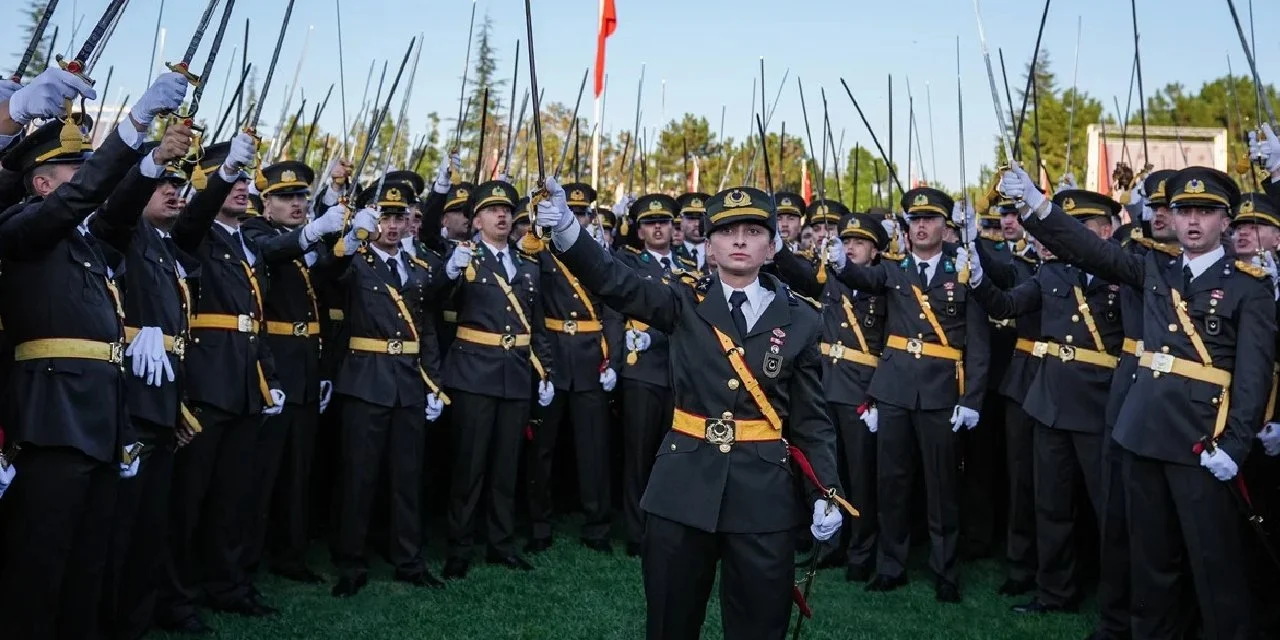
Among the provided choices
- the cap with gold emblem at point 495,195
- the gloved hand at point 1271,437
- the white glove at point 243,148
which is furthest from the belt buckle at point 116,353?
the gloved hand at point 1271,437

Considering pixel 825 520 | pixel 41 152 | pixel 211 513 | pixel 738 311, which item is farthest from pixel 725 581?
pixel 211 513

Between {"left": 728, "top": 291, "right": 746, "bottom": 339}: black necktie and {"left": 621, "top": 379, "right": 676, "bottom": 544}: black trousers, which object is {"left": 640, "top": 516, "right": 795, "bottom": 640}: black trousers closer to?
{"left": 728, "top": 291, "right": 746, "bottom": 339}: black necktie

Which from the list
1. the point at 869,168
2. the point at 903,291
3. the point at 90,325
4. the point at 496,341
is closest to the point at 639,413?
the point at 496,341

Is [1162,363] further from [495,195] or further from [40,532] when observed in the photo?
[40,532]

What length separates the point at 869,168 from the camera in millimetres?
25625

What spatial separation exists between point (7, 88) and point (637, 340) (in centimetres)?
495

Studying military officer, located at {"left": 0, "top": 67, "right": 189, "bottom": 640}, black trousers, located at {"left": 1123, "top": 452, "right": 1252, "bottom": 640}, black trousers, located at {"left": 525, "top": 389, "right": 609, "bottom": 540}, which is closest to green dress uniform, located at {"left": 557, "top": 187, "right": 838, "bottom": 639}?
military officer, located at {"left": 0, "top": 67, "right": 189, "bottom": 640}

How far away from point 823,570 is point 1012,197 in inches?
147

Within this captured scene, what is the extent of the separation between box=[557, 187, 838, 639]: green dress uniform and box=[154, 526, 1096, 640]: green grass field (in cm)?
217

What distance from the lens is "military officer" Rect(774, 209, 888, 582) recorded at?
7.89 m

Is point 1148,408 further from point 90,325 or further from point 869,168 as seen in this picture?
point 869,168

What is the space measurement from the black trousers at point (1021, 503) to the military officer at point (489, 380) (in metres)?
3.49

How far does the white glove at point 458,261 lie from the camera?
7324 mm

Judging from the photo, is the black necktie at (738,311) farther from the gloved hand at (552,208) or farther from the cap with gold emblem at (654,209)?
the cap with gold emblem at (654,209)
